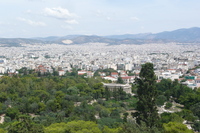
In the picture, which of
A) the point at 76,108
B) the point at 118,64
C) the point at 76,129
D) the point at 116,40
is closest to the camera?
the point at 76,129

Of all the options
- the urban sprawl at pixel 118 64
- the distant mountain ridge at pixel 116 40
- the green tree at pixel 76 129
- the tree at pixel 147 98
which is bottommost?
the urban sprawl at pixel 118 64

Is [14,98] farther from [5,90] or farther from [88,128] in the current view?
[88,128]

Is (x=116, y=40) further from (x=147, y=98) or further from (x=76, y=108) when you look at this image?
(x=147, y=98)

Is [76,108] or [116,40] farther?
[116,40]

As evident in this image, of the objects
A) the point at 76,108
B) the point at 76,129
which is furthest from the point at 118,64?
the point at 76,129

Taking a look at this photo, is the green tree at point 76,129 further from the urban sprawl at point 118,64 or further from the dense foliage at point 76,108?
the urban sprawl at point 118,64

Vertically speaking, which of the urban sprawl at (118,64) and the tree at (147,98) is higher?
the tree at (147,98)

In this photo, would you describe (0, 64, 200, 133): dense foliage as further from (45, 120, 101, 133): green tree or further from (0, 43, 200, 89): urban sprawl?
(0, 43, 200, 89): urban sprawl

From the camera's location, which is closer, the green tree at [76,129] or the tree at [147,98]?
the green tree at [76,129]

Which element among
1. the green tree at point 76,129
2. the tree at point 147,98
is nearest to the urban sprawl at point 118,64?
the tree at point 147,98
